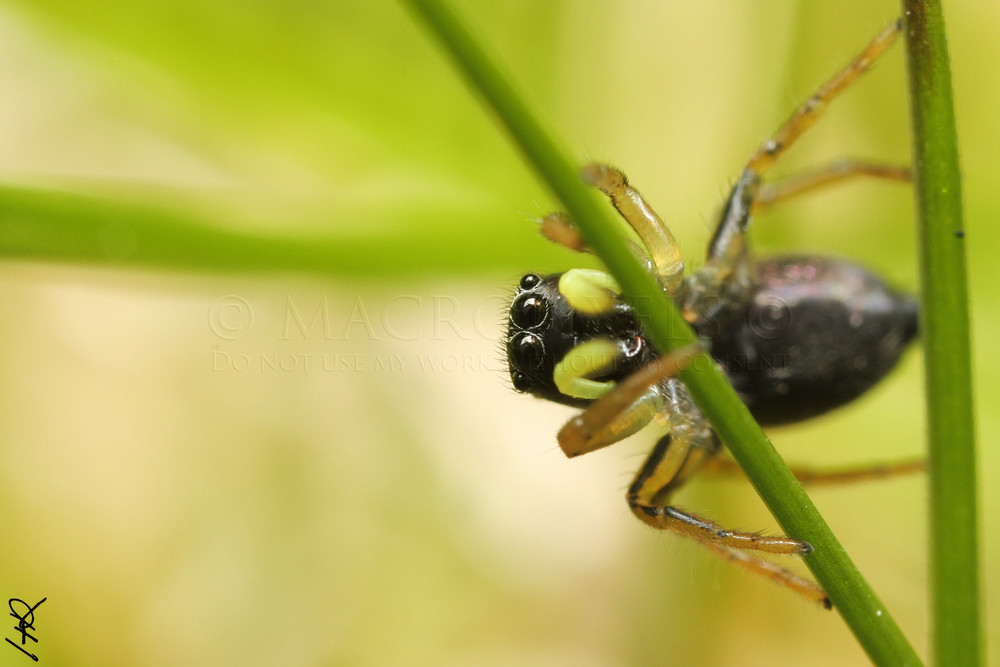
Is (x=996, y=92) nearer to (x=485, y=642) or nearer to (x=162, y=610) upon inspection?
(x=485, y=642)

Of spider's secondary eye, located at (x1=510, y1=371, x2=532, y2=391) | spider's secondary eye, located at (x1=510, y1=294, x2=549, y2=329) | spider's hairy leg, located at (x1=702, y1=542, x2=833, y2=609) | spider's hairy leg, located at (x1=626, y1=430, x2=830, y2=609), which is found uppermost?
spider's secondary eye, located at (x1=510, y1=294, x2=549, y2=329)

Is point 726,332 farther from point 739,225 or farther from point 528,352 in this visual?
point 528,352

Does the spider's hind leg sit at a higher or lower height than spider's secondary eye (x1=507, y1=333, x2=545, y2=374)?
lower

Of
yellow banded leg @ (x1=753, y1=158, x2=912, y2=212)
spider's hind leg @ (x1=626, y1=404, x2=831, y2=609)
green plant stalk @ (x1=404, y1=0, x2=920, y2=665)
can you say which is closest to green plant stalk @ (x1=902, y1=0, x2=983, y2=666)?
green plant stalk @ (x1=404, y1=0, x2=920, y2=665)
